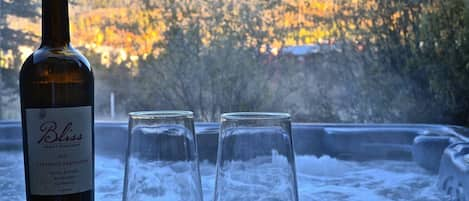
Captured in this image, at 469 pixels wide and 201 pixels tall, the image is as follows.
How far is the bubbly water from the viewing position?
1.32 meters

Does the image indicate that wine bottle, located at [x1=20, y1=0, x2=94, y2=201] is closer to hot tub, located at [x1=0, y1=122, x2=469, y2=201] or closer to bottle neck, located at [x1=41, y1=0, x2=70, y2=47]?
bottle neck, located at [x1=41, y1=0, x2=70, y2=47]

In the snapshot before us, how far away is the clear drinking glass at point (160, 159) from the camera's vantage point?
495mm

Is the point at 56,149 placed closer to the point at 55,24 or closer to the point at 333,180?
the point at 55,24

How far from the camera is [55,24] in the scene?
2.04 feet

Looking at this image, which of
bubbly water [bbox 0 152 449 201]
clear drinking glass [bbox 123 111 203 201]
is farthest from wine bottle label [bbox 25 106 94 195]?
bubbly water [bbox 0 152 449 201]

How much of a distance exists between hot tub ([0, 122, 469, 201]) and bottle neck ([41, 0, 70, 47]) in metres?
0.48

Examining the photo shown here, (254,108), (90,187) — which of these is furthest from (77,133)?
(254,108)

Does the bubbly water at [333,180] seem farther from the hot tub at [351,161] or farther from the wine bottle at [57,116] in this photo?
the wine bottle at [57,116]

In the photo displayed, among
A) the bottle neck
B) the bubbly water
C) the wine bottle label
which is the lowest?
the bubbly water

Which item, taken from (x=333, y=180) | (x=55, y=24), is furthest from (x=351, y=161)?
(x=55, y=24)

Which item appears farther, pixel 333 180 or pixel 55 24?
pixel 333 180

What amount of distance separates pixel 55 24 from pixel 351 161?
5.36ft

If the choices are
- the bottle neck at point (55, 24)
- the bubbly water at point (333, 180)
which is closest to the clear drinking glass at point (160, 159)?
the bottle neck at point (55, 24)

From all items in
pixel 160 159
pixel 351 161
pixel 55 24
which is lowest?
pixel 351 161
